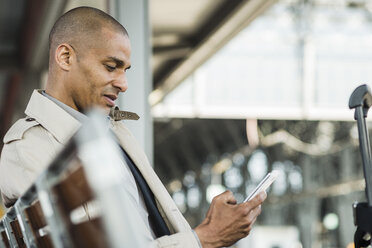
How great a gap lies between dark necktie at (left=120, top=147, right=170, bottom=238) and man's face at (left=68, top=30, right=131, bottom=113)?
0.91ft

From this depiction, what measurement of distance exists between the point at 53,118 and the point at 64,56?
30cm

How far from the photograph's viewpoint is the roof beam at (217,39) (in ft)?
27.7

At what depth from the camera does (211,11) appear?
9547 mm

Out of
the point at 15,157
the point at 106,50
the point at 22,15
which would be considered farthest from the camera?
the point at 22,15

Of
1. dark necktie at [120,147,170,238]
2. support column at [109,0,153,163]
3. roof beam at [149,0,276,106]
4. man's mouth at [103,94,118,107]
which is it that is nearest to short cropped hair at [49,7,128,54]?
man's mouth at [103,94,118,107]

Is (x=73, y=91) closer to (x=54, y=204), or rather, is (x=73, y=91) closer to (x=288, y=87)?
(x=54, y=204)

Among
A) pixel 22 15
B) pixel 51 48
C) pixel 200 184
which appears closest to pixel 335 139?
Result: pixel 200 184

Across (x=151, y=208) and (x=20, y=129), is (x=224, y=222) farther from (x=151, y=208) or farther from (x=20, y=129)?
(x=20, y=129)

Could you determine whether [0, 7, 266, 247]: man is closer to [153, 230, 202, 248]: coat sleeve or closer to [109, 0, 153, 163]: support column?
[153, 230, 202, 248]: coat sleeve

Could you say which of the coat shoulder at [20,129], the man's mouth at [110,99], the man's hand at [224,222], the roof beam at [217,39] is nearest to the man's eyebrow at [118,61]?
the man's mouth at [110,99]

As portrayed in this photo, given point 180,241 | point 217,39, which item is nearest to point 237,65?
point 217,39

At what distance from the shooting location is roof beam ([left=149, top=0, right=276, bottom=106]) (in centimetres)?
845

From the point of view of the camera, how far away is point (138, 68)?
517 cm

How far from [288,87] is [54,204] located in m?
15.3
